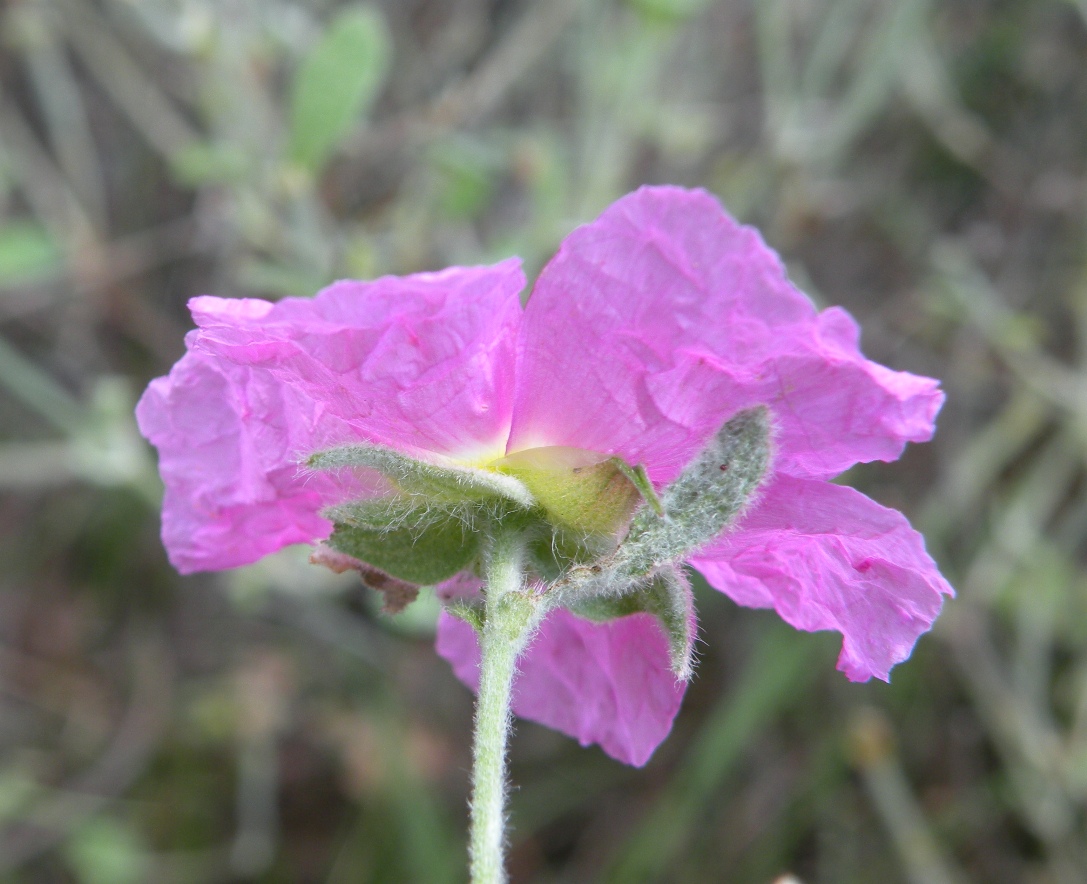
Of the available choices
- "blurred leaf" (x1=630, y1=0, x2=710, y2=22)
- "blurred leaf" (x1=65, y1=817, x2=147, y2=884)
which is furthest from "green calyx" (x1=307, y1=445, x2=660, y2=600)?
"blurred leaf" (x1=65, y1=817, x2=147, y2=884)

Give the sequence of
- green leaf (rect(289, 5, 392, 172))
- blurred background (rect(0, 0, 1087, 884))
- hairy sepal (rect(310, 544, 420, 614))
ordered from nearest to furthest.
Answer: hairy sepal (rect(310, 544, 420, 614)) < green leaf (rect(289, 5, 392, 172)) < blurred background (rect(0, 0, 1087, 884))

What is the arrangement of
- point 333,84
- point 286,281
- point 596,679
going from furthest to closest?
point 286,281, point 333,84, point 596,679

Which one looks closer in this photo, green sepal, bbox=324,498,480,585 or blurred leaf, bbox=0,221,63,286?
green sepal, bbox=324,498,480,585

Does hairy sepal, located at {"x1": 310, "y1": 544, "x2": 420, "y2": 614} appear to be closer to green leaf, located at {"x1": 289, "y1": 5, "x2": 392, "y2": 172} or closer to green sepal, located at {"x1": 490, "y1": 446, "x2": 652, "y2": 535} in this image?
green sepal, located at {"x1": 490, "y1": 446, "x2": 652, "y2": 535}

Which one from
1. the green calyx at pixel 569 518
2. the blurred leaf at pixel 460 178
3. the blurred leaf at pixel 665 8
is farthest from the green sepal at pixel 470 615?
the blurred leaf at pixel 665 8

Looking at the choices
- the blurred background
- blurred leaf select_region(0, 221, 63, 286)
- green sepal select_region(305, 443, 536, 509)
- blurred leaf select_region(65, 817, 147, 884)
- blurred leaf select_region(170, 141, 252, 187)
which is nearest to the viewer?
→ green sepal select_region(305, 443, 536, 509)

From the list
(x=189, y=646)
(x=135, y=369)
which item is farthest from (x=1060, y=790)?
(x=135, y=369)

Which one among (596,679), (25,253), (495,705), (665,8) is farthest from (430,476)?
(25,253)

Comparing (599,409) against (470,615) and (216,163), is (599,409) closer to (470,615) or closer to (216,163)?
(470,615)

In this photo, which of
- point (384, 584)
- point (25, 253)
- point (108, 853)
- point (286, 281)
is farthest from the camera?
point (108, 853)

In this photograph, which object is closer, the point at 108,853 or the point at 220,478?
the point at 220,478
